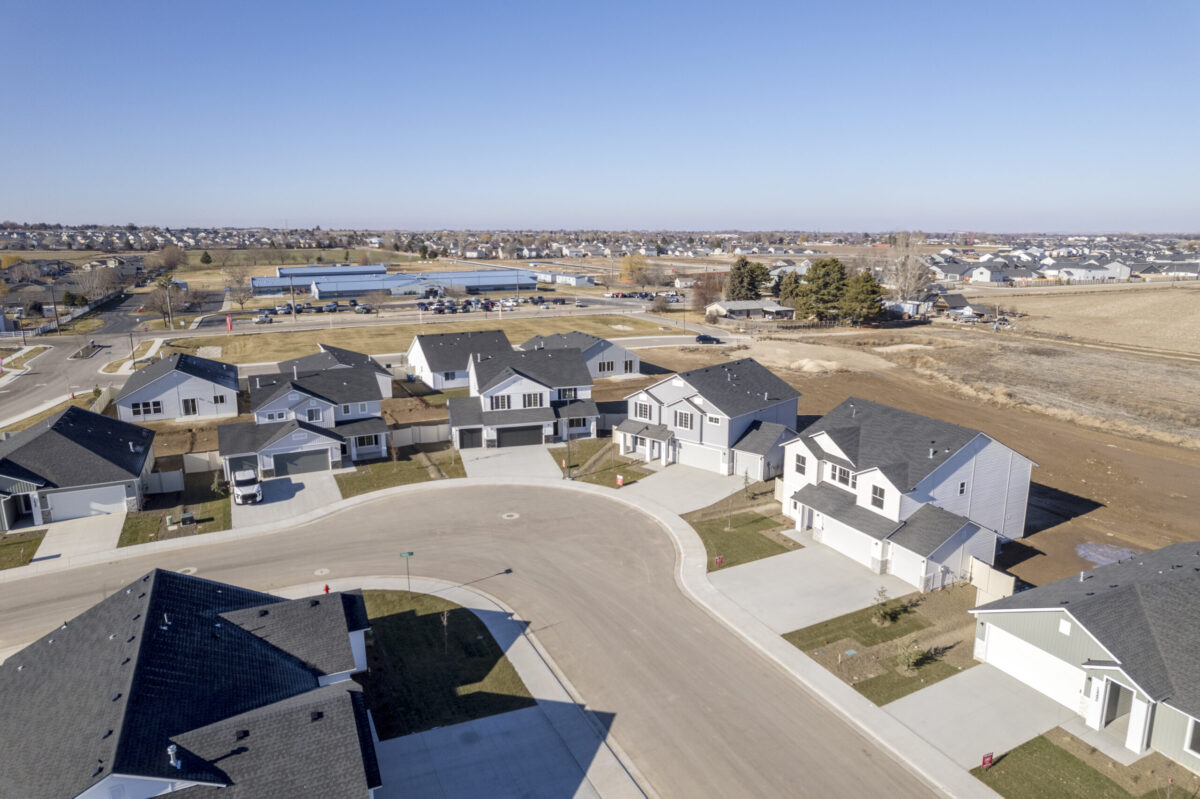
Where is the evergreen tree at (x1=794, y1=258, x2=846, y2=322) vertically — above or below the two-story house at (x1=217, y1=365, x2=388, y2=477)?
above

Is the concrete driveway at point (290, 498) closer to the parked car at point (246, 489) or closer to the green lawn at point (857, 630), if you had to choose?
the parked car at point (246, 489)

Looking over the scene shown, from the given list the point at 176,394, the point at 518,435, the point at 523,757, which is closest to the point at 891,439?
the point at 523,757

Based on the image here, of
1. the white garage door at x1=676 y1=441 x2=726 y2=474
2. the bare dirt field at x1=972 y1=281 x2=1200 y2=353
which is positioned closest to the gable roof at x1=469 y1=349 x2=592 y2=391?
the white garage door at x1=676 y1=441 x2=726 y2=474

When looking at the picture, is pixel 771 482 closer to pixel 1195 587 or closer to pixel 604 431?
pixel 604 431

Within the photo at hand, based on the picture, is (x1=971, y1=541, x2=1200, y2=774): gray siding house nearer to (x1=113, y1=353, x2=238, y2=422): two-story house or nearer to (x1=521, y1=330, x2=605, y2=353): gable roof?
(x1=521, y1=330, x2=605, y2=353): gable roof

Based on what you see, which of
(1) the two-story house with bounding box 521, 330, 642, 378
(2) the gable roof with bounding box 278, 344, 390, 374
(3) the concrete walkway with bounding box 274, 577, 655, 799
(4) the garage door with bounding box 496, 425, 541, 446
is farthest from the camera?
(1) the two-story house with bounding box 521, 330, 642, 378

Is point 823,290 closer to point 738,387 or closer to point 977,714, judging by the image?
point 738,387

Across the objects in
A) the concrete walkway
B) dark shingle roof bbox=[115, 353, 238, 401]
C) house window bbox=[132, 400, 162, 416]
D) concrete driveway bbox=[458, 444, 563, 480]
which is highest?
dark shingle roof bbox=[115, 353, 238, 401]
